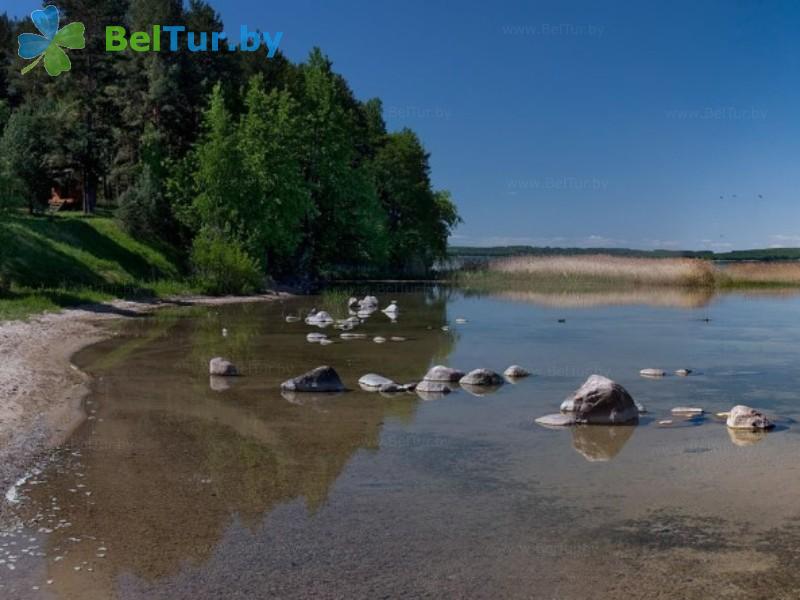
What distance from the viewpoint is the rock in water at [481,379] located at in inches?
640

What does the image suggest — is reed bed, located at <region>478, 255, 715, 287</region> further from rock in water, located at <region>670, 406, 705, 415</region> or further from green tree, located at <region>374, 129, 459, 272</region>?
rock in water, located at <region>670, 406, 705, 415</region>

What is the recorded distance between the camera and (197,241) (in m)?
43.9

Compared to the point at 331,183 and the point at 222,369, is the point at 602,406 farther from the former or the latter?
the point at 331,183

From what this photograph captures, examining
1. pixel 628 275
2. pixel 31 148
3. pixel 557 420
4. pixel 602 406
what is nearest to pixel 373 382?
pixel 557 420

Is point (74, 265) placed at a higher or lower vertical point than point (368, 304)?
higher

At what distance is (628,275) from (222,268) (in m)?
35.0

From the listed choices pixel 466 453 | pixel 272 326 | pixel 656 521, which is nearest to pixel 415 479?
pixel 466 453

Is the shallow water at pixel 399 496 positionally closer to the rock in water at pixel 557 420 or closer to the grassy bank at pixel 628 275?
the rock in water at pixel 557 420

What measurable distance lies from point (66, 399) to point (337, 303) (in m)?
26.4

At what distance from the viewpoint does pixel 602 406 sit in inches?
501

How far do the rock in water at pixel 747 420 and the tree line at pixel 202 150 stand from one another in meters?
33.7

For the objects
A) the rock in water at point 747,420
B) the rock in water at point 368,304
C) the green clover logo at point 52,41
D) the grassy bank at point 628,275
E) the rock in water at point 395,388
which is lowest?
the rock in water at point 395,388

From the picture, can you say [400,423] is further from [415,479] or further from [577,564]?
[577,564]

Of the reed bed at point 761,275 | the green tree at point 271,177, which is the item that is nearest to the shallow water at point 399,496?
the green tree at point 271,177
